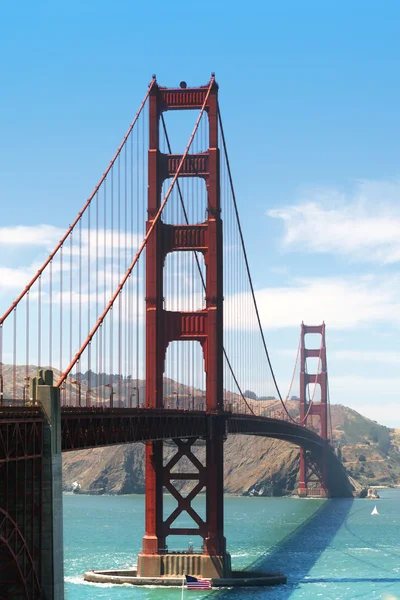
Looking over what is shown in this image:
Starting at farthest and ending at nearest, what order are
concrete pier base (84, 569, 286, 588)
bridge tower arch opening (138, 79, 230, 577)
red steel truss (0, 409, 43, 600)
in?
bridge tower arch opening (138, 79, 230, 577) → concrete pier base (84, 569, 286, 588) → red steel truss (0, 409, 43, 600)

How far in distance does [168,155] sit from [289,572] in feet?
88.2

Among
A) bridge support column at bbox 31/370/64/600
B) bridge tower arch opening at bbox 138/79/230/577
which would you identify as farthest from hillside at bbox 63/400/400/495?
bridge support column at bbox 31/370/64/600

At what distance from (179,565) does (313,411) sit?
4790 inches

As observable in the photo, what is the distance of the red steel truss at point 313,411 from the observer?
172 meters

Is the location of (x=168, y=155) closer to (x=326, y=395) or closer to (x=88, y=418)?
(x=88, y=418)

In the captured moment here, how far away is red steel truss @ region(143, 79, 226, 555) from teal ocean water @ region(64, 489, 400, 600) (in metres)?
5.59

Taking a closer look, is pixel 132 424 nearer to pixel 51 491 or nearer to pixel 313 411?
pixel 51 491

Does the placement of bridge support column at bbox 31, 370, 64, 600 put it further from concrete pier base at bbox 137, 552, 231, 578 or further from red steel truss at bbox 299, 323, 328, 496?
red steel truss at bbox 299, 323, 328, 496

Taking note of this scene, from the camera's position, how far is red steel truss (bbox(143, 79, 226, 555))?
6800 cm

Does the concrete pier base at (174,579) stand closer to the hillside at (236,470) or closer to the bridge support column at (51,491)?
the bridge support column at (51,491)

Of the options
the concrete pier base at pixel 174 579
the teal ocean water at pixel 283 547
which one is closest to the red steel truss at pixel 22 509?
the teal ocean water at pixel 283 547

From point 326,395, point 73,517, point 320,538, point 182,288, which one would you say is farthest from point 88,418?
point 326,395

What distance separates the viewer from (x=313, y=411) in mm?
186750

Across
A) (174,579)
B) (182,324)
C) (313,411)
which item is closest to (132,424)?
(174,579)
